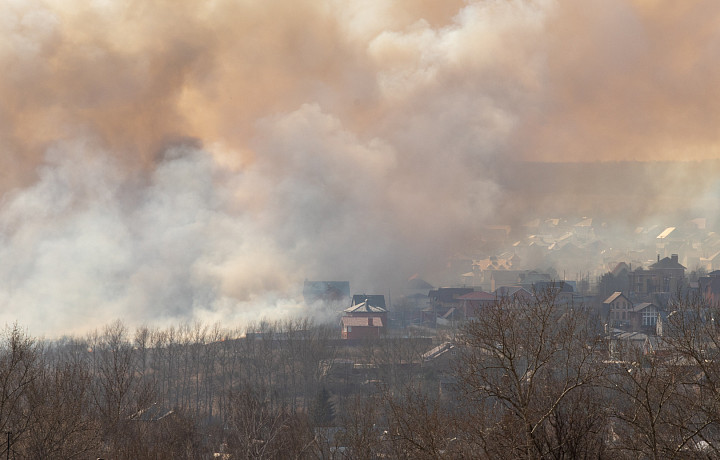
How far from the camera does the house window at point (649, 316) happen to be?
70.1 metres

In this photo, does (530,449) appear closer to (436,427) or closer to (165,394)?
(436,427)

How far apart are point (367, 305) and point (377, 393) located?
2528 centimetres

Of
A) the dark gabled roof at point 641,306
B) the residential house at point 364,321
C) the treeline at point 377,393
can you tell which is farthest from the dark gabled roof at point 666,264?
the treeline at point 377,393

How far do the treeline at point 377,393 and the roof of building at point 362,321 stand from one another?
9.75ft

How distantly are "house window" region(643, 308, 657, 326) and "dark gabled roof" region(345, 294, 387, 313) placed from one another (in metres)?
23.1

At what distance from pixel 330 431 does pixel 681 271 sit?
62.7m

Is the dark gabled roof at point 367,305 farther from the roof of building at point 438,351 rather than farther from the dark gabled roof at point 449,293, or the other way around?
the roof of building at point 438,351

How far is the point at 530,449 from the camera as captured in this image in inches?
652

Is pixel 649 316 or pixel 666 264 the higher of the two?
pixel 666 264

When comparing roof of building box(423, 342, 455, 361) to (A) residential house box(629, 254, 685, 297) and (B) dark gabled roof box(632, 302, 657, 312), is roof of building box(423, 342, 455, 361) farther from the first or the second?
(A) residential house box(629, 254, 685, 297)

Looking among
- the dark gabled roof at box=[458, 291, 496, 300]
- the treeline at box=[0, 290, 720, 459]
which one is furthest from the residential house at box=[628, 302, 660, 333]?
the treeline at box=[0, 290, 720, 459]

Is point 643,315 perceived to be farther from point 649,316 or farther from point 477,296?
point 477,296

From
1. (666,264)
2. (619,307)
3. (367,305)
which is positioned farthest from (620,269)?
(367,305)

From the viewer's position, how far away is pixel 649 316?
7100cm
